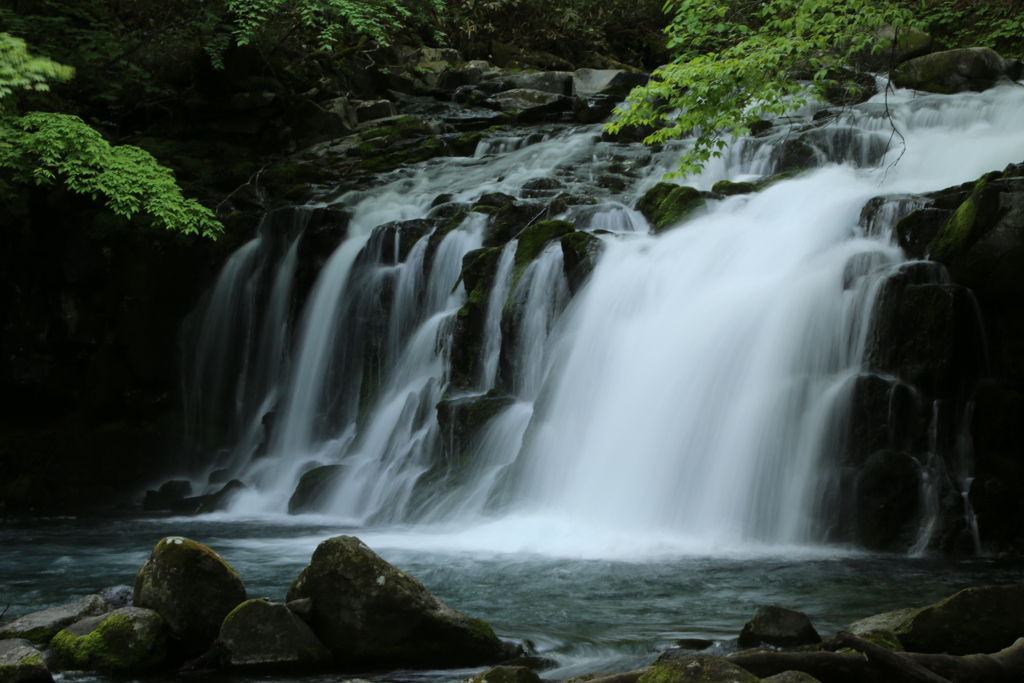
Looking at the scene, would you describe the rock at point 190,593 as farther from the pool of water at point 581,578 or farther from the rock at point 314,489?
the rock at point 314,489

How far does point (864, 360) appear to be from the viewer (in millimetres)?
8719

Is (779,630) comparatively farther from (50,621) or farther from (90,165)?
(90,165)

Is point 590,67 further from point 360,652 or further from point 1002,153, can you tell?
point 360,652

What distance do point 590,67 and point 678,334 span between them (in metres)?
19.6

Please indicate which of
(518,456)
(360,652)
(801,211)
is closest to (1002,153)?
(801,211)

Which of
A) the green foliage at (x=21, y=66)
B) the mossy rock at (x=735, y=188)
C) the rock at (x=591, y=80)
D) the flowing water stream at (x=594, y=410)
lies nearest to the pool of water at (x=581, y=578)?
the flowing water stream at (x=594, y=410)

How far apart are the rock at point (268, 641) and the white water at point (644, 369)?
3.84 meters

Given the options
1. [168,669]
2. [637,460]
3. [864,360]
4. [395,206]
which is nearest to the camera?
[168,669]

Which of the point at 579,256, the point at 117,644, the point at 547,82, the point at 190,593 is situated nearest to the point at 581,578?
the point at 190,593

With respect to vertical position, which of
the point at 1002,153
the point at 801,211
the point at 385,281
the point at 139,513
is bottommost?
the point at 139,513

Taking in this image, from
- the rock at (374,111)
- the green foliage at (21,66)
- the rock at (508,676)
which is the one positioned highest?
the rock at (374,111)

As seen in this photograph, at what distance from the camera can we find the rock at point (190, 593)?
5.07 metres

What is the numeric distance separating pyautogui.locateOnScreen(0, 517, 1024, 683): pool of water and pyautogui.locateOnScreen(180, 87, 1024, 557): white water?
219mm

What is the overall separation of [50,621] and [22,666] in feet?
3.52
